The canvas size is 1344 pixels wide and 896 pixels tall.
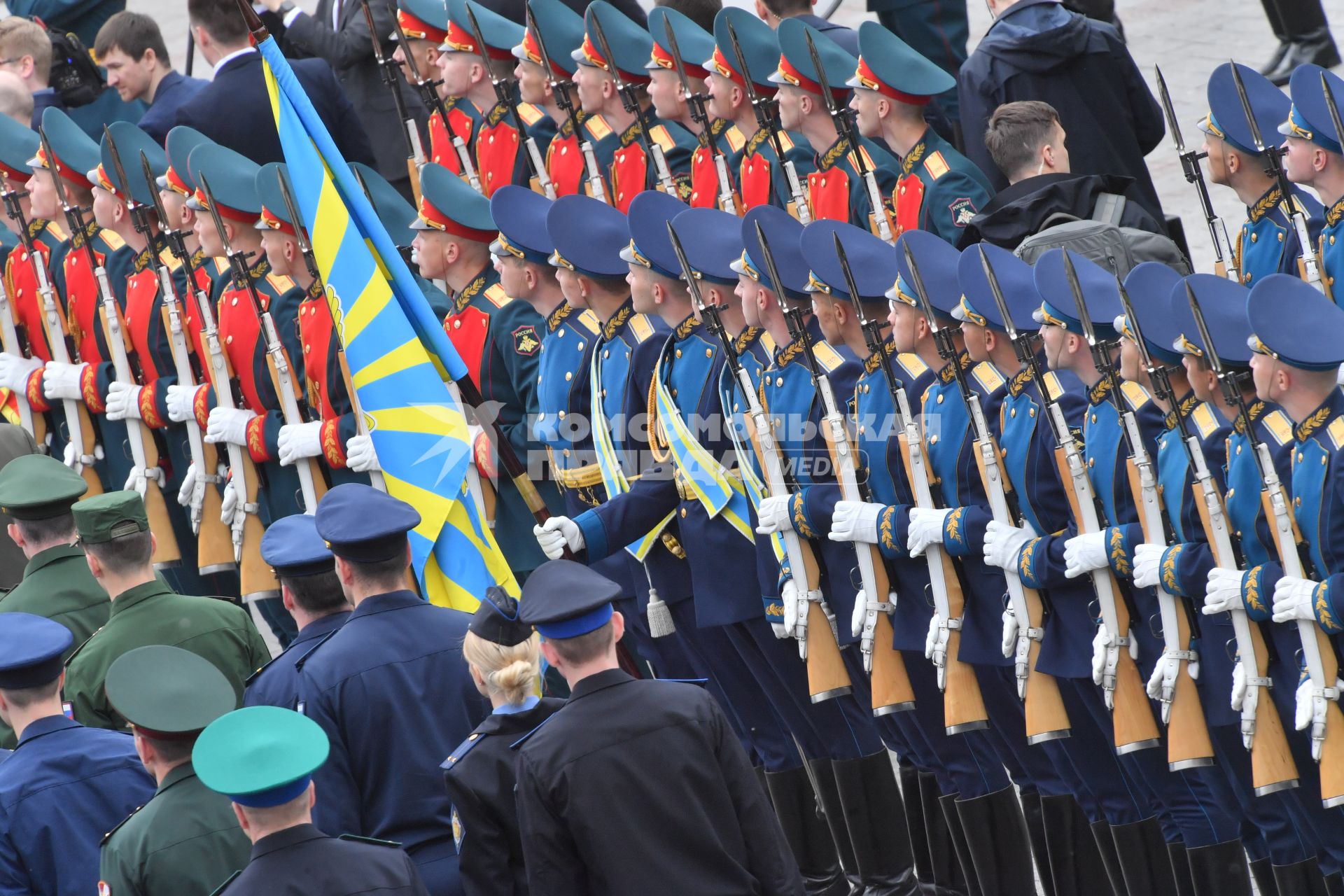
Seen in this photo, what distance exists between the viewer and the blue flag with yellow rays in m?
6.96

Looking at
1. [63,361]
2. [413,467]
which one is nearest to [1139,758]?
[413,467]

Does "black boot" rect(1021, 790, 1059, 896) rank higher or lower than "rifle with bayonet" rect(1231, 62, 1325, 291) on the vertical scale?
lower

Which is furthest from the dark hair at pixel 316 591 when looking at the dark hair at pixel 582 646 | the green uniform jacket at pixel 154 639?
the dark hair at pixel 582 646

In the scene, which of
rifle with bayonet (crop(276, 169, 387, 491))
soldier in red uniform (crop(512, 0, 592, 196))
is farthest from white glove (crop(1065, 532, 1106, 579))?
soldier in red uniform (crop(512, 0, 592, 196))

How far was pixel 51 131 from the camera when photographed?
31.0ft

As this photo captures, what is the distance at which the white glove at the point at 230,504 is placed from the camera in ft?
28.8

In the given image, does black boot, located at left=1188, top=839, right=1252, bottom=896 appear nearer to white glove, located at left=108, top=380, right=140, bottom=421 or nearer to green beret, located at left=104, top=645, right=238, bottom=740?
green beret, located at left=104, top=645, right=238, bottom=740

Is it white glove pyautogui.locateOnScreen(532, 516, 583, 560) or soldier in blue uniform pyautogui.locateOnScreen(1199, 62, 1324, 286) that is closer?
soldier in blue uniform pyautogui.locateOnScreen(1199, 62, 1324, 286)

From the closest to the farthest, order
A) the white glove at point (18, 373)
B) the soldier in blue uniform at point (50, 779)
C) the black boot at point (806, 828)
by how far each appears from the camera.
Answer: the soldier in blue uniform at point (50, 779) < the black boot at point (806, 828) < the white glove at point (18, 373)

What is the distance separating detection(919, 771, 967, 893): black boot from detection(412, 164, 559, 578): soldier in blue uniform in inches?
70.5

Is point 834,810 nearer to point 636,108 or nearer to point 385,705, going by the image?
point 385,705

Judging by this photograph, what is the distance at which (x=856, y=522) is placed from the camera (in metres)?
6.65

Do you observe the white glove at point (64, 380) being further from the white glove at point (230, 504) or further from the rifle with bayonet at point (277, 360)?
the rifle with bayonet at point (277, 360)

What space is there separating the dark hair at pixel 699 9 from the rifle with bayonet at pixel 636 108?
0.49 metres
